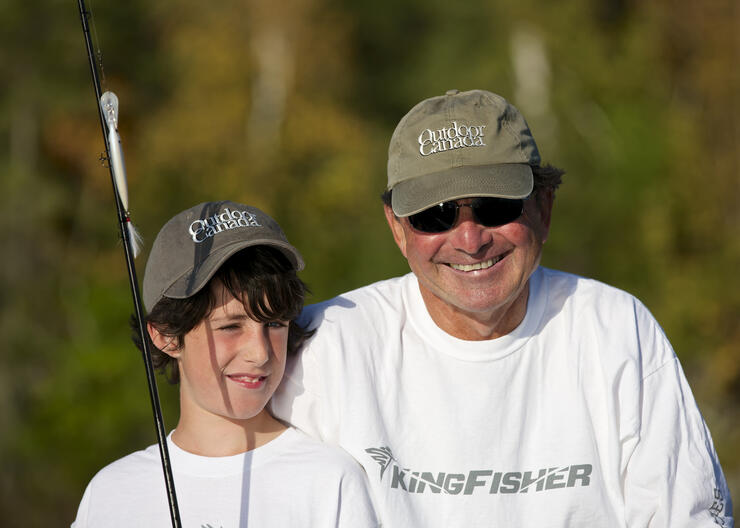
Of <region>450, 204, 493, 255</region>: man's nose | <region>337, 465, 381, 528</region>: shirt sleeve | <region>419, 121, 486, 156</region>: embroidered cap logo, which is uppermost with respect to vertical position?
<region>419, 121, 486, 156</region>: embroidered cap logo

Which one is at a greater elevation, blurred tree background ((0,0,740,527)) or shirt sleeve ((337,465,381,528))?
blurred tree background ((0,0,740,527))

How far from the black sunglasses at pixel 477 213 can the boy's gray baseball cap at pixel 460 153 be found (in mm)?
34

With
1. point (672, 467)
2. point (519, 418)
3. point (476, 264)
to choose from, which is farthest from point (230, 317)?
point (672, 467)

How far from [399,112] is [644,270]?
268 inches

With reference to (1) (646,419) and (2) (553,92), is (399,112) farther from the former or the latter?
(1) (646,419)

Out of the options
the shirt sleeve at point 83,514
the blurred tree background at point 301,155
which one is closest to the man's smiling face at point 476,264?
the shirt sleeve at point 83,514

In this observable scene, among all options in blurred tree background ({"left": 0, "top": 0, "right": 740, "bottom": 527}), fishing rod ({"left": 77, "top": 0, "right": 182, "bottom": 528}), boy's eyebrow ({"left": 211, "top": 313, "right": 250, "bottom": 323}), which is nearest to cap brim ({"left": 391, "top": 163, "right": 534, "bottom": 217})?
boy's eyebrow ({"left": 211, "top": 313, "right": 250, "bottom": 323})

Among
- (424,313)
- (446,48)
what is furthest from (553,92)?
(424,313)

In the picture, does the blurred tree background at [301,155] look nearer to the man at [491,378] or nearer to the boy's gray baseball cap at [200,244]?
the man at [491,378]

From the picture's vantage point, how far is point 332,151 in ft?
49.7

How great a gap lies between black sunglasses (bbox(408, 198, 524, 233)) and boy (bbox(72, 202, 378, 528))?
14.7 inches

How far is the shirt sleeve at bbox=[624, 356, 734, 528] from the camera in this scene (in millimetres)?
2518

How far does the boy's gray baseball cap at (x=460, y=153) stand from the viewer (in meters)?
2.64

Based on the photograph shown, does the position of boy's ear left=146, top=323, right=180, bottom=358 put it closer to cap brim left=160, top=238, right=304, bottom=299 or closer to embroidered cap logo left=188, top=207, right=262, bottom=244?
cap brim left=160, top=238, right=304, bottom=299
